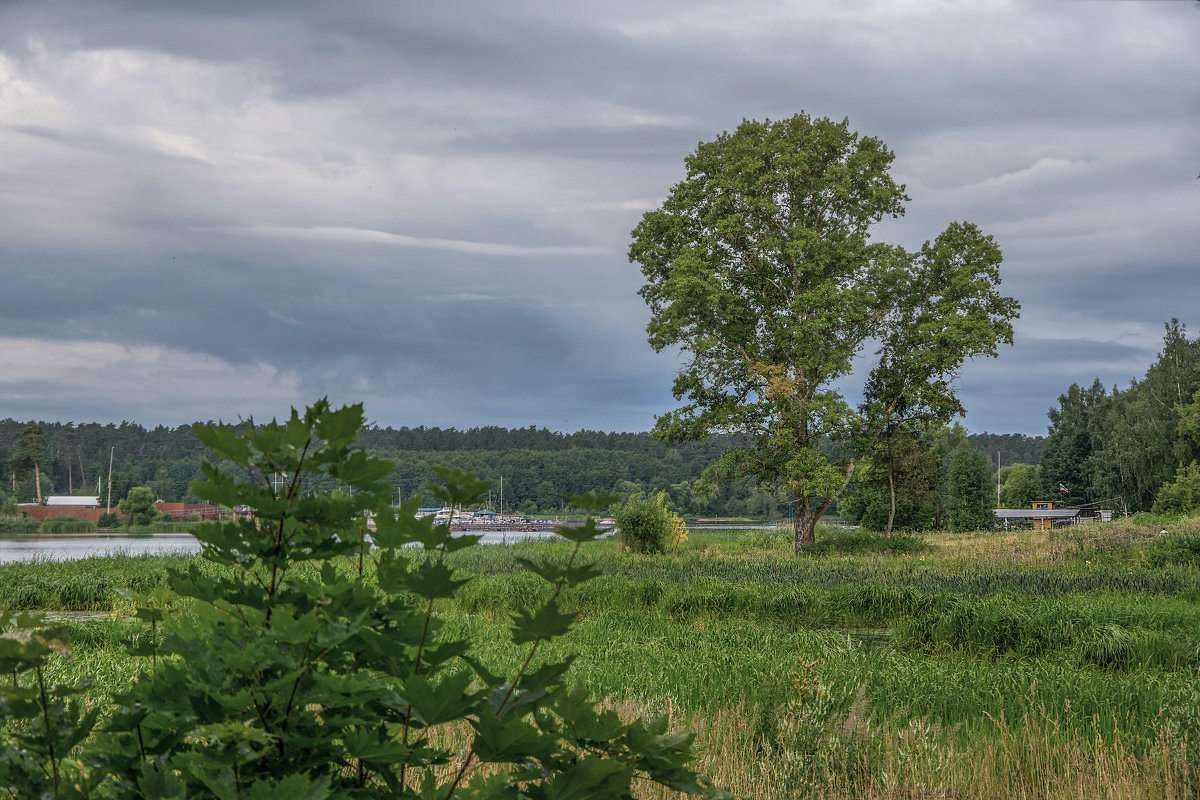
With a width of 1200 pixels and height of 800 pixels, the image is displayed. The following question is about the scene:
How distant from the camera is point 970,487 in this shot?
46.8 metres

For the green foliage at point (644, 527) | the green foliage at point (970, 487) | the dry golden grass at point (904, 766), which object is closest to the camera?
the dry golden grass at point (904, 766)

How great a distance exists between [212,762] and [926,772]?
3.85m

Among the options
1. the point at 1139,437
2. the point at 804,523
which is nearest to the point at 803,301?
the point at 804,523

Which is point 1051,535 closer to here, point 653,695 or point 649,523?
point 649,523

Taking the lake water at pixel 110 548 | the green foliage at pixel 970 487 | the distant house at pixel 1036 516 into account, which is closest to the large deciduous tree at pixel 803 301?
the lake water at pixel 110 548

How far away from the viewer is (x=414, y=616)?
1440mm

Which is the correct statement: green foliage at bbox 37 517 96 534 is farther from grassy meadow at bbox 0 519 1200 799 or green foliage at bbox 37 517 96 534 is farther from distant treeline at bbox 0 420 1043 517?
grassy meadow at bbox 0 519 1200 799

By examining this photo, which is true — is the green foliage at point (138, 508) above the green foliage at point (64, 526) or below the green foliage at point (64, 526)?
above

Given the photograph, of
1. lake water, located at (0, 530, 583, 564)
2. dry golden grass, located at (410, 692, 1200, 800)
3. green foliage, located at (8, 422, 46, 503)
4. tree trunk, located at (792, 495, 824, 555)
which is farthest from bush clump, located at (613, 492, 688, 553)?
green foliage, located at (8, 422, 46, 503)

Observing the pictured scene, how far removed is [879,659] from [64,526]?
64781 millimetres

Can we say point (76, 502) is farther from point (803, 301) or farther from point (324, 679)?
point (324, 679)

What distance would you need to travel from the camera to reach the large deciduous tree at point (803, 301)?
25.7 metres

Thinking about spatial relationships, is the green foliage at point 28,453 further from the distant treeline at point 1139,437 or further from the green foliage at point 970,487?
the distant treeline at point 1139,437

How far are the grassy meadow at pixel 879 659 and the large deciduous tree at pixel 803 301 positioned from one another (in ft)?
25.0
